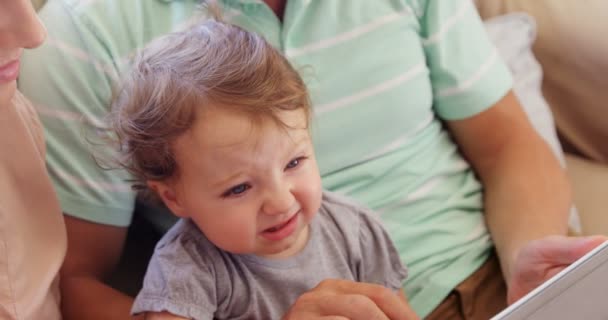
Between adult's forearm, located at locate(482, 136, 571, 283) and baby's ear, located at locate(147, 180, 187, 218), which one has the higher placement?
baby's ear, located at locate(147, 180, 187, 218)

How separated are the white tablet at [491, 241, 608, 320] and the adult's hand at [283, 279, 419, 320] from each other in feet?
0.60

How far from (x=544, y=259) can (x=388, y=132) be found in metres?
0.28

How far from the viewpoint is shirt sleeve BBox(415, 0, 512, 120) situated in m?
1.01

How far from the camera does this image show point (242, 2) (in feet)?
2.98

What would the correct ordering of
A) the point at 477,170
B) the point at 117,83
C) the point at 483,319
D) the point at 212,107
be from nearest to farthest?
the point at 212,107, the point at 117,83, the point at 483,319, the point at 477,170

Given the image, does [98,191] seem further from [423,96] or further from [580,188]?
[580,188]

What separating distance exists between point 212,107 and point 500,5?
0.84 m

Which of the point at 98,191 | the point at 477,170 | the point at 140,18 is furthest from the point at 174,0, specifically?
the point at 477,170

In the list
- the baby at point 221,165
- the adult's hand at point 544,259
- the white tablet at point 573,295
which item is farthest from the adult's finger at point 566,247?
the baby at point 221,165

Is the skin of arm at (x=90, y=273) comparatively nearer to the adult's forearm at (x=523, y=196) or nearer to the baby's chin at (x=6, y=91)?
the baby's chin at (x=6, y=91)

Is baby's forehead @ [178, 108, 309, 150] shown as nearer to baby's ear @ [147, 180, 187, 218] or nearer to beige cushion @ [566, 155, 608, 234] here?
baby's ear @ [147, 180, 187, 218]

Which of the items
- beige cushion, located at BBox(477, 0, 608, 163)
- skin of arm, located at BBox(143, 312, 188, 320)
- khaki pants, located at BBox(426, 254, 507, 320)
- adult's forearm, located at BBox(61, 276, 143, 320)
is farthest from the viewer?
beige cushion, located at BBox(477, 0, 608, 163)

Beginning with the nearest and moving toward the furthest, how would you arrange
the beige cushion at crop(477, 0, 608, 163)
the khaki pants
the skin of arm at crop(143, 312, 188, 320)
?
the skin of arm at crop(143, 312, 188, 320), the khaki pants, the beige cushion at crop(477, 0, 608, 163)

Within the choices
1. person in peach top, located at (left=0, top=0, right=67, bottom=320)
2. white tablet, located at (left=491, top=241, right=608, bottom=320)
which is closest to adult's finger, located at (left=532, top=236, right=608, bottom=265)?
white tablet, located at (left=491, top=241, right=608, bottom=320)
